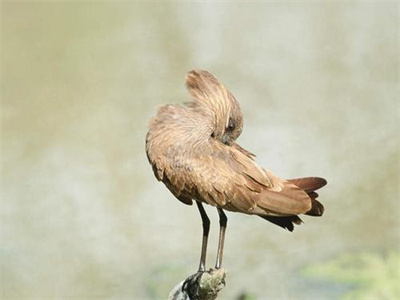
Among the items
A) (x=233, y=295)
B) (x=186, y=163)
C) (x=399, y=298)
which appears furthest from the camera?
(x=233, y=295)

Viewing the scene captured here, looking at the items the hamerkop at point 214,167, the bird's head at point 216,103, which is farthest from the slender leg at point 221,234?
the bird's head at point 216,103

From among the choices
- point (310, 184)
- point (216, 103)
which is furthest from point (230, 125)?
point (310, 184)

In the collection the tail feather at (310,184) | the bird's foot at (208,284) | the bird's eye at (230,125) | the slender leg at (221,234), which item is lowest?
the bird's foot at (208,284)

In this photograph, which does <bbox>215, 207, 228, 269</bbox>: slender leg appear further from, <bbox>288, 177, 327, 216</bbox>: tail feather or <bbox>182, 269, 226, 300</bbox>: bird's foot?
<bbox>288, 177, 327, 216</bbox>: tail feather

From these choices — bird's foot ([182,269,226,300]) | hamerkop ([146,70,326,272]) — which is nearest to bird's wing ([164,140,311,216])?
hamerkop ([146,70,326,272])

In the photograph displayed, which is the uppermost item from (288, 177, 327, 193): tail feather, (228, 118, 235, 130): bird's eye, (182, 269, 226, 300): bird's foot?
(228, 118, 235, 130): bird's eye

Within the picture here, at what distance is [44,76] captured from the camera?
11.8 feet

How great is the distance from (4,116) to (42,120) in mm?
137

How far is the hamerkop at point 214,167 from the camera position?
5.00 feet

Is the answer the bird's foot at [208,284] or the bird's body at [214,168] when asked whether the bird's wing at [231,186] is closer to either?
the bird's body at [214,168]

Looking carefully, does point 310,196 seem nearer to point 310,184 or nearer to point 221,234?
point 310,184

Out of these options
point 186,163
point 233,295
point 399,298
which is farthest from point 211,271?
point 233,295

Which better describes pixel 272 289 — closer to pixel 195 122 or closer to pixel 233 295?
pixel 233 295

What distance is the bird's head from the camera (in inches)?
62.2
